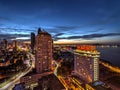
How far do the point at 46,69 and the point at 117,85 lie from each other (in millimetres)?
18671

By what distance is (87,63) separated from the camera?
85.0 feet

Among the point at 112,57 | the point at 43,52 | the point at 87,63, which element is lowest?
the point at 112,57

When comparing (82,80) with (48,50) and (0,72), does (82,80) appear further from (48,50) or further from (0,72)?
(0,72)

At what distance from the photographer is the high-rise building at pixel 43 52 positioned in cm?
3259

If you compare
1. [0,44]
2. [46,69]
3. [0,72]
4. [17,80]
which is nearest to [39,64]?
[46,69]

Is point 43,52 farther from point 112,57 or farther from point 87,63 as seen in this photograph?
point 112,57

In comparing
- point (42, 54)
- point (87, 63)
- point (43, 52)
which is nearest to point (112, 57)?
point (87, 63)

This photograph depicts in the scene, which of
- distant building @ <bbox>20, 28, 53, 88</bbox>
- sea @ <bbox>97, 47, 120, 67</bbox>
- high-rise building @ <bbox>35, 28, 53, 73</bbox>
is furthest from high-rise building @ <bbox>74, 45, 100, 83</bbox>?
sea @ <bbox>97, 47, 120, 67</bbox>

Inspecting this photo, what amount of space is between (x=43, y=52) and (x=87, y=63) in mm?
13376

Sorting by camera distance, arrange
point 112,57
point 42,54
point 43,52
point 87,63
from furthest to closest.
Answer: point 112,57, point 43,52, point 42,54, point 87,63

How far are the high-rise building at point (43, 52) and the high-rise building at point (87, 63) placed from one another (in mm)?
8636

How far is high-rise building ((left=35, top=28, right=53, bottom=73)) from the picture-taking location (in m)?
32.6

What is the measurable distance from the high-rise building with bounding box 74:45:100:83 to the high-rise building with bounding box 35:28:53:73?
8636mm

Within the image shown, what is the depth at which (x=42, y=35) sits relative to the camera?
109ft
